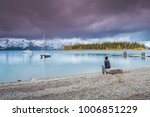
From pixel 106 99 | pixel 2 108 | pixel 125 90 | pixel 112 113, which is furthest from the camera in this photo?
pixel 125 90

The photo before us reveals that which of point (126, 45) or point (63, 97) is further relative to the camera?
point (126, 45)

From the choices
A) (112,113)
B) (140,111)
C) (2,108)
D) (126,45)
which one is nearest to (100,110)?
(112,113)

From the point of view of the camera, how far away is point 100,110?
7.07m

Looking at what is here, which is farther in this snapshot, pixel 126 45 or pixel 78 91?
pixel 126 45

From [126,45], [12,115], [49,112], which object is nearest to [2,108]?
[12,115]

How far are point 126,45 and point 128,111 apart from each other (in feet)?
441

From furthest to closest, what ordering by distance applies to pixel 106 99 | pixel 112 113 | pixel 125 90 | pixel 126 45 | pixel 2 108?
pixel 126 45, pixel 125 90, pixel 106 99, pixel 2 108, pixel 112 113

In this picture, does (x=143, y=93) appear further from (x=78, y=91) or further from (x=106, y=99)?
(x=78, y=91)

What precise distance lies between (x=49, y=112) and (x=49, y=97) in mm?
3088

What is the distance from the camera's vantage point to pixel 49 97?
10.0 metres

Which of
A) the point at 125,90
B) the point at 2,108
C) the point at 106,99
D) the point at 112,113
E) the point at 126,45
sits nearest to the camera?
the point at 112,113

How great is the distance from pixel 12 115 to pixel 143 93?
212 inches

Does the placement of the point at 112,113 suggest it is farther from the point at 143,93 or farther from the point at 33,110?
the point at 143,93

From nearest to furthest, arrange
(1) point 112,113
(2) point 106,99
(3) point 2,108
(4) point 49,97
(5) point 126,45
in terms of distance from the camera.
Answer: (1) point 112,113 < (3) point 2,108 < (2) point 106,99 < (4) point 49,97 < (5) point 126,45
